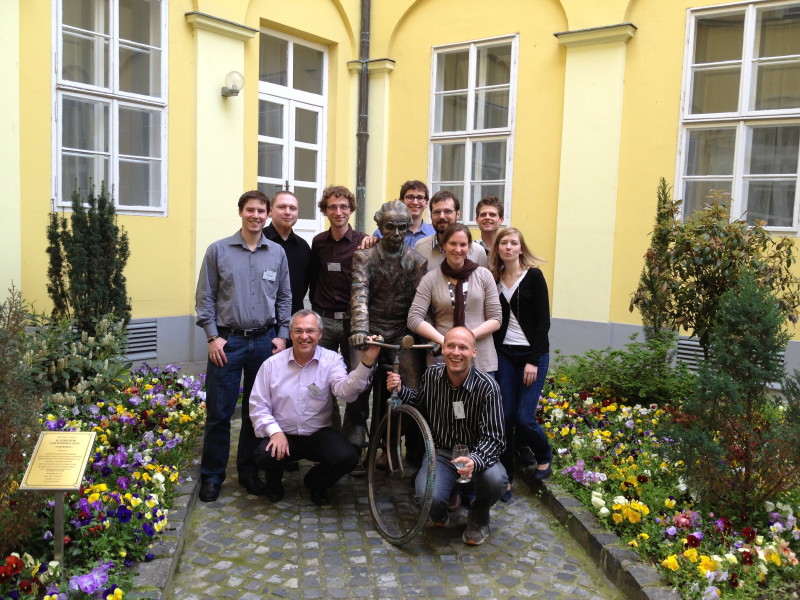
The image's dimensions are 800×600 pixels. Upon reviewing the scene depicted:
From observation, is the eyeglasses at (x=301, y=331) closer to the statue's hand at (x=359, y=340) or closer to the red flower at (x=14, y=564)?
the statue's hand at (x=359, y=340)

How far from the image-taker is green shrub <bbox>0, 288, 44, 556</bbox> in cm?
329

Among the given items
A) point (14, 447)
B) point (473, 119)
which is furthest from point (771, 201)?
point (14, 447)

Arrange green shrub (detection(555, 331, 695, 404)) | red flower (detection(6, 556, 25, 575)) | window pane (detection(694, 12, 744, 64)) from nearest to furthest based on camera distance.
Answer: red flower (detection(6, 556, 25, 575))
green shrub (detection(555, 331, 695, 404))
window pane (detection(694, 12, 744, 64))

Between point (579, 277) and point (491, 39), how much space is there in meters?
3.54

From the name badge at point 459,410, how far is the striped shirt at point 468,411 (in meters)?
0.01

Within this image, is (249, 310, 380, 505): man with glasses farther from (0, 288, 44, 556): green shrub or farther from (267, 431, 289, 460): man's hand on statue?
(0, 288, 44, 556): green shrub

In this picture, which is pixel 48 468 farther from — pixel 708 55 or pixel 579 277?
pixel 708 55

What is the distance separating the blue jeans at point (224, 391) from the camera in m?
4.62

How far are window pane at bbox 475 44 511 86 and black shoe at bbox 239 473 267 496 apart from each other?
6882 millimetres

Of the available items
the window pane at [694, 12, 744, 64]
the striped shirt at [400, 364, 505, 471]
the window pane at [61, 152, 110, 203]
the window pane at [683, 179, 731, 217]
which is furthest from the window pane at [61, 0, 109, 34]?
the window pane at [683, 179, 731, 217]

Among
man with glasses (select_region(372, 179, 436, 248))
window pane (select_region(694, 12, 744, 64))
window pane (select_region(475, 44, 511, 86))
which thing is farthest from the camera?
window pane (select_region(475, 44, 511, 86))

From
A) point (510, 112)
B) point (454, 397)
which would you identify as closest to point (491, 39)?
point (510, 112)

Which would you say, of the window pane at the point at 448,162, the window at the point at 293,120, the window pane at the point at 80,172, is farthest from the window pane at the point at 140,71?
the window pane at the point at 448,162

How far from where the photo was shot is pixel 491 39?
9734mm
